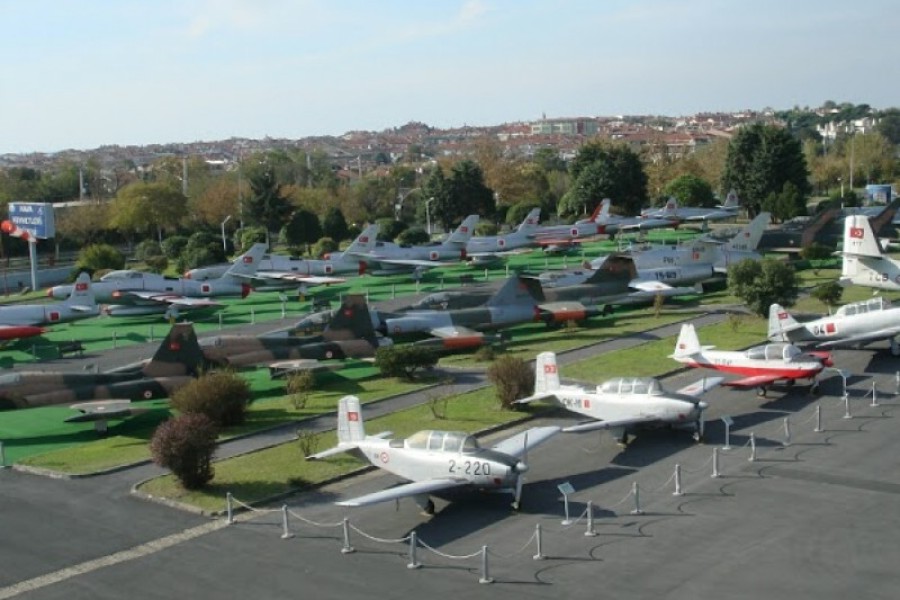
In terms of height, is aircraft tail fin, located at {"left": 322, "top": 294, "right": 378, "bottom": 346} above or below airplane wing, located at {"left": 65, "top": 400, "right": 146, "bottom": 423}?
above

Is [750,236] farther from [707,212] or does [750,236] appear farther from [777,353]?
[707,212]

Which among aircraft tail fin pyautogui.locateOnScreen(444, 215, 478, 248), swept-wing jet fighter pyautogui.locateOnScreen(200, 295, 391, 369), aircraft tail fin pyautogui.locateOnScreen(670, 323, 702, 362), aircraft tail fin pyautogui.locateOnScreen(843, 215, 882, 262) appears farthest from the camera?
aircraft tail fin pyautogui.locateOnScreen(444, 215, 478, 248)

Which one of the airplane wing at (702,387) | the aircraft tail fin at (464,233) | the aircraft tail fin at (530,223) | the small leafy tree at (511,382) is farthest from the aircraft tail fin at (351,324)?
the aircraft tail fin at (530,223)

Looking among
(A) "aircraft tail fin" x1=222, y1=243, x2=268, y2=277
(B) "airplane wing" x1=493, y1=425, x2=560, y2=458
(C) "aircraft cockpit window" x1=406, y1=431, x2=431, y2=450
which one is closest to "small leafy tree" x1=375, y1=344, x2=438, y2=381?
(B) "airplane wing" x1=493, y1=425, x2=560, y2=458

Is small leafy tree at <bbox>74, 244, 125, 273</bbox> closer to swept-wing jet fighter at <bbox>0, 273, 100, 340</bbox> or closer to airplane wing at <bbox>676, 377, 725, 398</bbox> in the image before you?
swept-wing jet fighter at <bbox>0, 273, 100, 340</bbox>

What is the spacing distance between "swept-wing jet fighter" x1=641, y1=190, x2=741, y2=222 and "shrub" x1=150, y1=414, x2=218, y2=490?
74.9 m

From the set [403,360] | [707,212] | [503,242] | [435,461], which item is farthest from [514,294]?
[707,212]

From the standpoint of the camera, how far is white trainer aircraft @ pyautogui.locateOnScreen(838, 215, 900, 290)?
4550 cm

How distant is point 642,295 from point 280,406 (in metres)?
22.7

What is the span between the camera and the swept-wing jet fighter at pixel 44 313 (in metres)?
46.3

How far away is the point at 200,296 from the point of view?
56906mm

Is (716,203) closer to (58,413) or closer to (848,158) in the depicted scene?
(848,158)

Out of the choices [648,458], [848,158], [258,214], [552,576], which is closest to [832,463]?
[648,458]

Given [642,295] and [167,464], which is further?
[642,295]
